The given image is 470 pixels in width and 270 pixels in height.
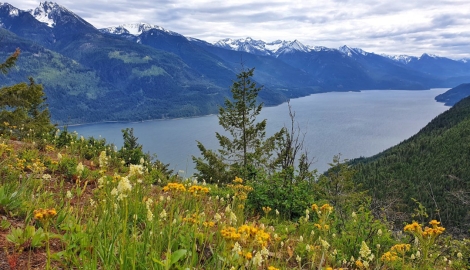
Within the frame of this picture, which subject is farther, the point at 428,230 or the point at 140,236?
the point at 140,236

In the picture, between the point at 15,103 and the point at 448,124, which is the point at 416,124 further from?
the point at 15,103

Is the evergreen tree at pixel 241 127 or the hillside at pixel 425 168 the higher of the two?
the evergreen tree at pixel 241 127

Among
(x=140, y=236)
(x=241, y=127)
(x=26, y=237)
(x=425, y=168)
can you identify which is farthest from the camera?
(x=425, y=168)

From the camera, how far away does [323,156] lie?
357 ft

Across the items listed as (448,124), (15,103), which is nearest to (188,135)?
(448,124)

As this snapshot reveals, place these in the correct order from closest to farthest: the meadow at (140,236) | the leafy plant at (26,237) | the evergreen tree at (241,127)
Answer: the meadow at (140,236), the leafy plant at (26,237), the evergreen tree at (241,127)

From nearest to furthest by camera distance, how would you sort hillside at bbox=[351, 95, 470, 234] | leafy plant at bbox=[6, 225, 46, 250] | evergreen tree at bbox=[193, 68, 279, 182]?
leafy plant at bbox=[6, 225, 46, 250], evergreen tree at bbox=[193, 68, 279, 182], hillside at bbox=[351, 95, 470, 234]

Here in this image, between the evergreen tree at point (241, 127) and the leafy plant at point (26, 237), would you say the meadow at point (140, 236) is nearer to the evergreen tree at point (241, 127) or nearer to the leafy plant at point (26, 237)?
the leafy plant at point (26, 237)

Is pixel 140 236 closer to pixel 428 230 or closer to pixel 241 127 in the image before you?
pixel 428 230

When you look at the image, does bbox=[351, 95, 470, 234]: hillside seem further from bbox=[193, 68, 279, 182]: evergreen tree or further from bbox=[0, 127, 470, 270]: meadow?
bbox=[0, 127, 470, 270]: meadow

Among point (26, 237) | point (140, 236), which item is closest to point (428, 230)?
point (140, 236)

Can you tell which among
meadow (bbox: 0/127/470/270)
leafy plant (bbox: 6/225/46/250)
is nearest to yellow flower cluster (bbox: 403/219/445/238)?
meadow (bbox: 0/127/470/270)

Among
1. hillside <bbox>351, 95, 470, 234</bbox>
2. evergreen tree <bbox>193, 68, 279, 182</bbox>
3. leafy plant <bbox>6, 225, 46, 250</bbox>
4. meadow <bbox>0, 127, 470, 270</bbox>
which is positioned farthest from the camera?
hillside <bbox>351, 95, 470, 234</bbox>

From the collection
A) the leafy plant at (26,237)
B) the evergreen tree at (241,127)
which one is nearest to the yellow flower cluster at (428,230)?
the leafy plant at (26,237)
